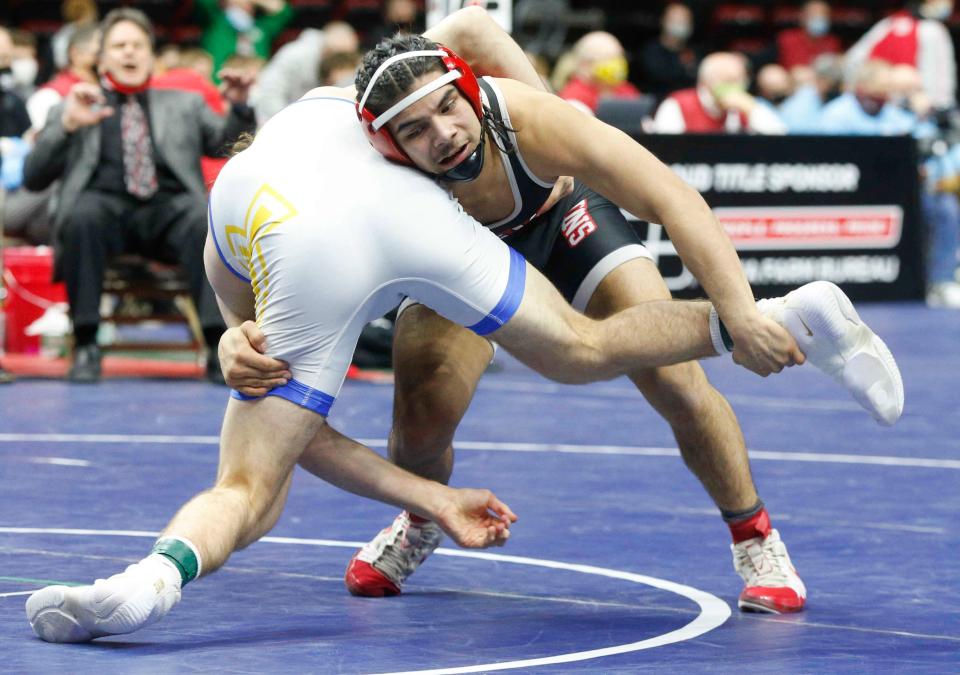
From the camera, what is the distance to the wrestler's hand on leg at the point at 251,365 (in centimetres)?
353

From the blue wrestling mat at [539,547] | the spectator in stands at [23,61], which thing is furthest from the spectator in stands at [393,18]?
the blue wrestling mat at [539,547]

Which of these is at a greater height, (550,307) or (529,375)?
(550,307)

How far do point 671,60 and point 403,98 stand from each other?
12.6 metres

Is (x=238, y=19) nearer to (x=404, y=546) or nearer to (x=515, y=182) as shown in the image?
(x=404, y=546)

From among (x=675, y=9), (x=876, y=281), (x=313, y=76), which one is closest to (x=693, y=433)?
(x=313, y=76)

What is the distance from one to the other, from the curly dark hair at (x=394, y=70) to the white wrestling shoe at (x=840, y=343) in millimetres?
754

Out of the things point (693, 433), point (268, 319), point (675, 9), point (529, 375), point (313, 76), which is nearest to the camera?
point (268, 319)

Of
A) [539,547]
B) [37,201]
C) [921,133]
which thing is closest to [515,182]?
[539,547]

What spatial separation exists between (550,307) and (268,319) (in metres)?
0.58

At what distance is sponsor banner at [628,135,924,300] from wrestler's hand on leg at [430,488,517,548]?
282 inches

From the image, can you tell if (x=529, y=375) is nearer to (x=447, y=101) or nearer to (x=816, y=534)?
(x=816, y=534)

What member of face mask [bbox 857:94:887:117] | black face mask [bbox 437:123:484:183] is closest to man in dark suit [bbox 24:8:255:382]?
black face mask [bbox 437:123:484:183]

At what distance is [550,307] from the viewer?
3.64 m

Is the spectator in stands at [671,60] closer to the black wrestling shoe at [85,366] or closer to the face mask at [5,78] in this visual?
the face mask at [5,78]
